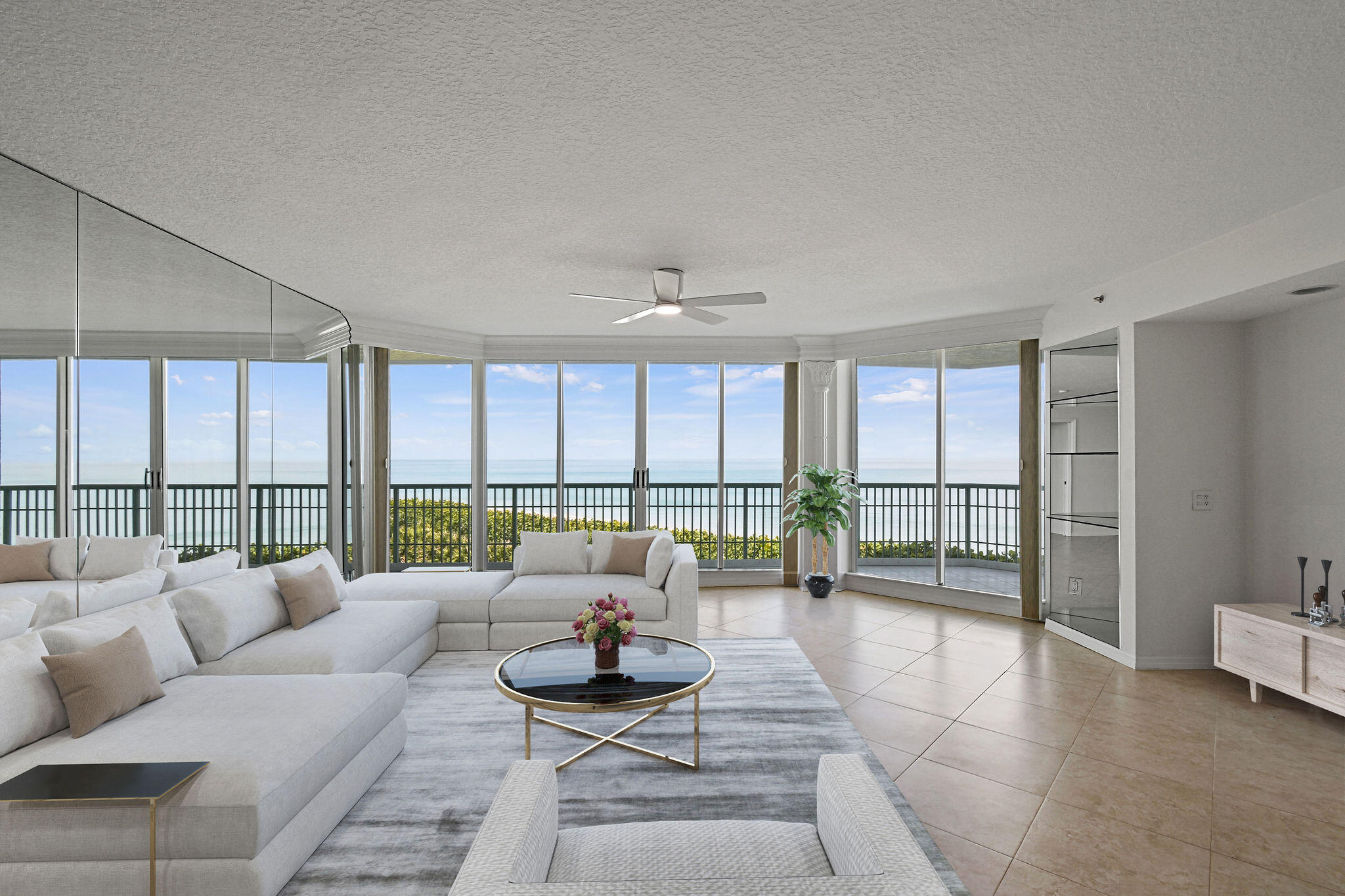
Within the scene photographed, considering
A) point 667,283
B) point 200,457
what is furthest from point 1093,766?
point 200,457

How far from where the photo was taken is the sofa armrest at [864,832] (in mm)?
1127

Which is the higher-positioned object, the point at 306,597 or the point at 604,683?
the point at 306,597

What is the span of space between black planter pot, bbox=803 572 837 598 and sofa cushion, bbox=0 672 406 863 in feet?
14.3

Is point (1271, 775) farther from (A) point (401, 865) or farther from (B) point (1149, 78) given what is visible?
(A) point (401, 865)

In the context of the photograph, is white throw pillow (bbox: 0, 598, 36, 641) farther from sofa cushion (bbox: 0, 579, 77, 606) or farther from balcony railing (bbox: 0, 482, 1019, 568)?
balcony railing (bbox: 0, 482, 1019, 568)

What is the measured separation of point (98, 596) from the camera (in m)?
2.87

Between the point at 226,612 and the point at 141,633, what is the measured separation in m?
0.51

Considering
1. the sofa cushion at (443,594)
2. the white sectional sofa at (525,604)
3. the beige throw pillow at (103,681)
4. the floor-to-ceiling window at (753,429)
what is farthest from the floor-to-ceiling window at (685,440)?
the beige throw pillow at (103,681)

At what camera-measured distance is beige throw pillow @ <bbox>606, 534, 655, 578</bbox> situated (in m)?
4.95

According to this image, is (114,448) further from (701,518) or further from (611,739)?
(701,518)

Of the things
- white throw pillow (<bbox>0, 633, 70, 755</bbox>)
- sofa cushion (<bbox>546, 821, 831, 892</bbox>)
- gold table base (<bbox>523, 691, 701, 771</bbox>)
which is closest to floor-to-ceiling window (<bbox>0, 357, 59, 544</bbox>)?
white throw pillow (<bbox>0, 633, 70, 755</bbox>)

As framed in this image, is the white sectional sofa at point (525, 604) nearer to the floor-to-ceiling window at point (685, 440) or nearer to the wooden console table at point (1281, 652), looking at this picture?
the floor-to-ceiling window at point (685, 440)

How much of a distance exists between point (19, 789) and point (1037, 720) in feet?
13.3

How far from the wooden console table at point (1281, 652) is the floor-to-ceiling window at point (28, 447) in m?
5.96
